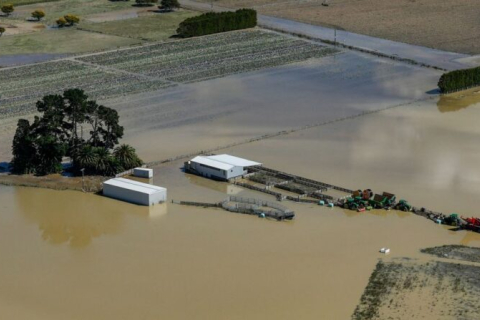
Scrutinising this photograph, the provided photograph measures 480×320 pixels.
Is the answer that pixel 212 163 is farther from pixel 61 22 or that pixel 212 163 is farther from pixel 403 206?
pixel 61 22

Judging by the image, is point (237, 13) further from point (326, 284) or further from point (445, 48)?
point (326, 284)

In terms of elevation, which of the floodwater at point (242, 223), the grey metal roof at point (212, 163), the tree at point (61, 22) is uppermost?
the tree at point (61, 22)

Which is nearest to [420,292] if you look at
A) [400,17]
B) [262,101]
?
[262,101]

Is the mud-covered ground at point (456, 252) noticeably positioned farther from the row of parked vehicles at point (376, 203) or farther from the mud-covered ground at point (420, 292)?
the row of parked vehicles at point (376, 203)

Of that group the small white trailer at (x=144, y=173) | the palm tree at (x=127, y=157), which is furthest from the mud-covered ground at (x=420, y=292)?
the palm tree at (x=127, y=157)

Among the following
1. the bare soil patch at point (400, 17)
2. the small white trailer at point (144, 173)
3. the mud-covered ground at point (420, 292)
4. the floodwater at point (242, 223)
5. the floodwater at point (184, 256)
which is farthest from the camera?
the bare soil patch at point (400, 17)

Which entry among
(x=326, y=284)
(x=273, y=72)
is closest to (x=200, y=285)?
(x=326, y=284)

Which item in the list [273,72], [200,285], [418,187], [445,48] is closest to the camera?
[200,285]
